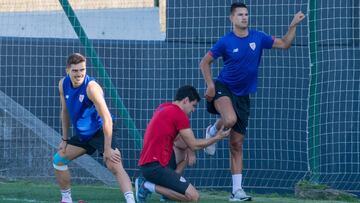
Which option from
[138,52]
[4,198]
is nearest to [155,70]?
[138,52]

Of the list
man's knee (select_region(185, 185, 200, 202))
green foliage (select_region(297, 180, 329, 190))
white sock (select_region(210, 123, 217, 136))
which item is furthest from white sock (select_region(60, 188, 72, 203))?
green foliage (select_region(297, 180, 329, 190))

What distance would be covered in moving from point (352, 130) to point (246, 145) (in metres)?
1.33

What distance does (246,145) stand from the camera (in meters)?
13.1

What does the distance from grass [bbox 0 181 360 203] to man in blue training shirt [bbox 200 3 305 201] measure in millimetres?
638

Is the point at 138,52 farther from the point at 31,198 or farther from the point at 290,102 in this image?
the point at 31,198

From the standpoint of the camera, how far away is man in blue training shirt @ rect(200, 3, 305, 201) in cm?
1091

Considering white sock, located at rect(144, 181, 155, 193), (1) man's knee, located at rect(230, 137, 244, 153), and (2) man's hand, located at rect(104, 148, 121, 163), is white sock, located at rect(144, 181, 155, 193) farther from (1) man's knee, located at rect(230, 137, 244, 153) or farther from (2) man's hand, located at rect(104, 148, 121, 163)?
(1) man's knee, located at rect(230, 137, 244, 153)

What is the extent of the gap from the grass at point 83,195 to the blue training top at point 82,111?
3.16 ft

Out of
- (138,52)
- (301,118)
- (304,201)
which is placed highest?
(138,52)

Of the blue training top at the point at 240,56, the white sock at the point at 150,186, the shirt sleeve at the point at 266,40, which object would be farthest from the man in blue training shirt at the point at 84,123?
the shirt sleeve at the point at 266,40

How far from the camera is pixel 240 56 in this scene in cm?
1095

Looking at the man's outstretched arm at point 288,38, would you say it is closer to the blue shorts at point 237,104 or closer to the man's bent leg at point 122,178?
the blue shorts at point 237,104

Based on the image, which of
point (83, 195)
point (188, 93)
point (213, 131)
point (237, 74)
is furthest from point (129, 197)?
point (213, 131)

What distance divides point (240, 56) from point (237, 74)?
201 mm
